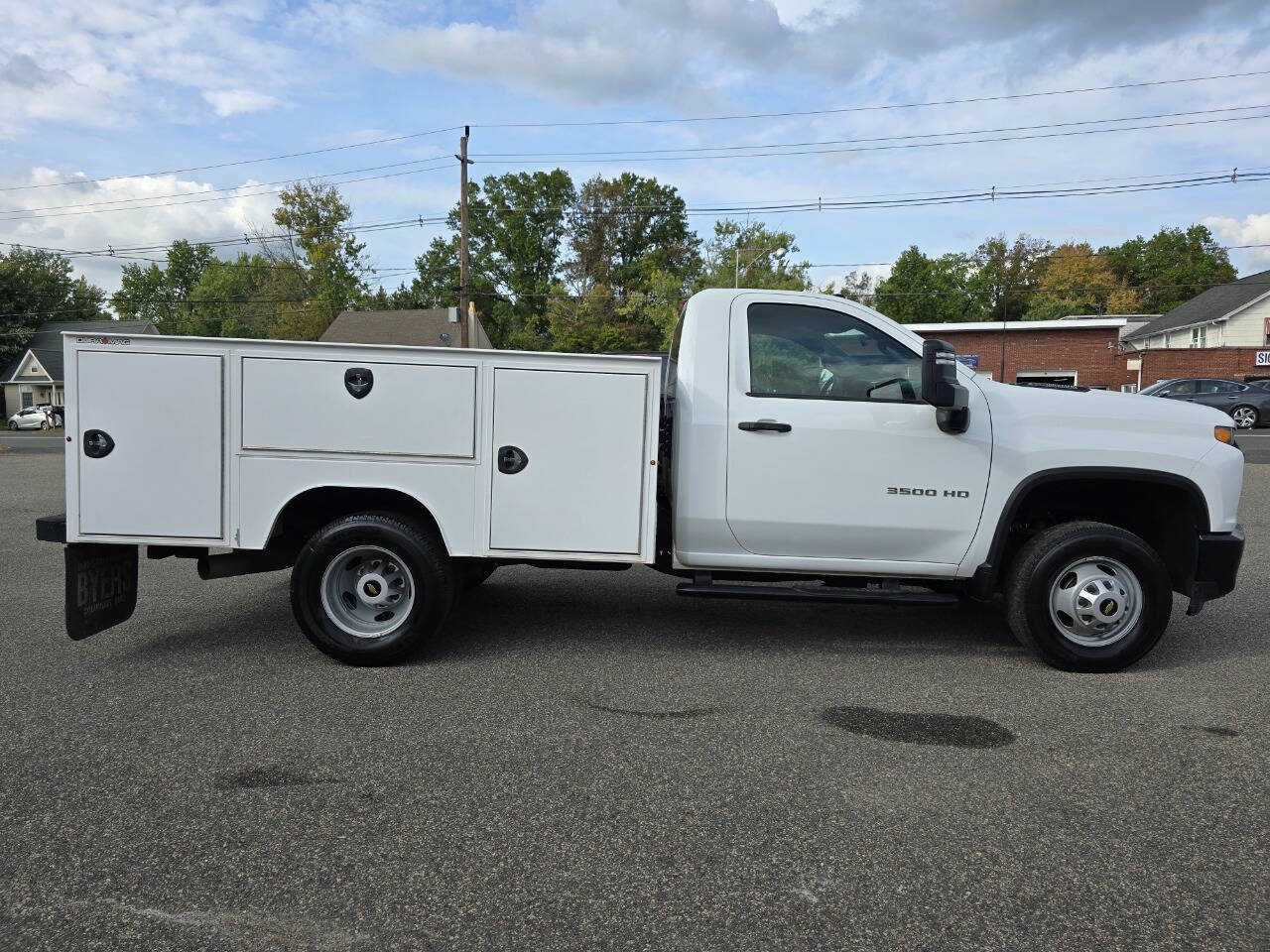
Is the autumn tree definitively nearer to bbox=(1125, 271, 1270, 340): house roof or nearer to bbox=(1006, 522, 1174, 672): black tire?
bbox=(1125, 271, 1270, 340): house roof

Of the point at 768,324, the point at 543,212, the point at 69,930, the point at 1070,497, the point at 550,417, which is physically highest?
the point at 543,212

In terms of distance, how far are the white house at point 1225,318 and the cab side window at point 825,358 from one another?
44391 mm

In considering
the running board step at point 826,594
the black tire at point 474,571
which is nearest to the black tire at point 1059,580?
the running board step at point 826,594

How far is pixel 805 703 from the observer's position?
4723mm

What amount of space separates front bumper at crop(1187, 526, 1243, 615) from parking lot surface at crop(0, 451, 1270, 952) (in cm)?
48

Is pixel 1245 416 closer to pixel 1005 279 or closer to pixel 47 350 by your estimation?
pixel 1005 279

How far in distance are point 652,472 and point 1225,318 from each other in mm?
47502

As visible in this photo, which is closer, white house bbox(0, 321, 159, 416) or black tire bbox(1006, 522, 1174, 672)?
black tire bbox(1006, 522, 1174, 672)

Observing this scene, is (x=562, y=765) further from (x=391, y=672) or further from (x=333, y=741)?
(x=391, y=672)

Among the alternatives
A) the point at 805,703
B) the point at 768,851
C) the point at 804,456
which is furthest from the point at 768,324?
the point at 768,851

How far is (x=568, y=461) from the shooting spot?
5066 millimetres

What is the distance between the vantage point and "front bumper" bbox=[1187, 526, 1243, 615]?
5.20 meters

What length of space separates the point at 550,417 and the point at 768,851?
2.58 metres

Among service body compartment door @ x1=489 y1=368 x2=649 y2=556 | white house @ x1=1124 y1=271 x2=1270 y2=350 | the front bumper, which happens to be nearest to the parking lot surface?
the front bumper
